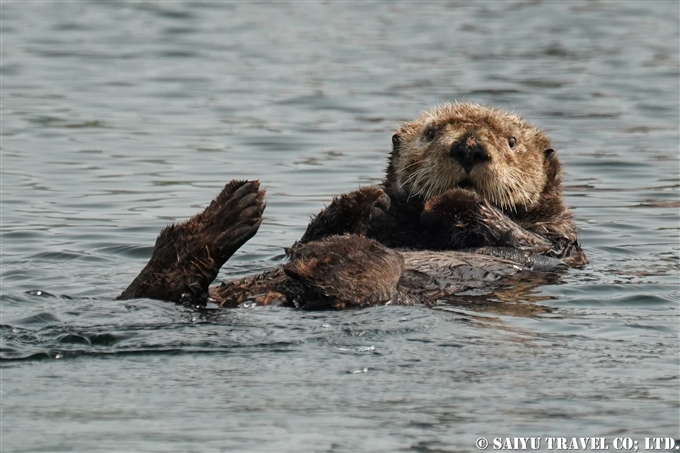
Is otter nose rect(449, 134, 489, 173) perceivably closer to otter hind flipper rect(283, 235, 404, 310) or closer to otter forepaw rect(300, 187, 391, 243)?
otter forepaw rect(300, 187, 391, 243)

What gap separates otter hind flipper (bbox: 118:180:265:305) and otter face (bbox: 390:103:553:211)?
4.97 ft

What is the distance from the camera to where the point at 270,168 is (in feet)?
35.1

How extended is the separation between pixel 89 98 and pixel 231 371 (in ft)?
31.0

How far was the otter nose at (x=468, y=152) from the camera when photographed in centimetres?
664

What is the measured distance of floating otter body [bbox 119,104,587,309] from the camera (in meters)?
5.50

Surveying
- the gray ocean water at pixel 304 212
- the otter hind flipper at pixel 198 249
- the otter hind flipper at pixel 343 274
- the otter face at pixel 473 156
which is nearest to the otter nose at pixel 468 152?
the otter face at pixel 473 156

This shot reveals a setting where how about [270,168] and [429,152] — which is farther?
[270,168]

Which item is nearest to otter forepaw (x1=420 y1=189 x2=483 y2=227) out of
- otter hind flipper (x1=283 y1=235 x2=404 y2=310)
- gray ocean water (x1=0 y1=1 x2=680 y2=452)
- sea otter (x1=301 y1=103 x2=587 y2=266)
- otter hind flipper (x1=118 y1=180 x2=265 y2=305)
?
sea otter (x1=301 y1=103 x2=587 y2=266)

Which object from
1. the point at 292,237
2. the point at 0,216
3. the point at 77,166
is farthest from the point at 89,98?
the point at 292,237

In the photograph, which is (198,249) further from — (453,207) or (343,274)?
(453,207)

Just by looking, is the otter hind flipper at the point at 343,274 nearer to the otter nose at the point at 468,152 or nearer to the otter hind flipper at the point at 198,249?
the otter hind flipper at the point at 198,249

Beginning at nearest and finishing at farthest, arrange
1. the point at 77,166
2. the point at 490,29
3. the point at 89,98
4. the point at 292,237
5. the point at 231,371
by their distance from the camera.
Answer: the point at 231,371 → the point at 292,237 → the point at 77,166 → the point at 89,98 → the point at 490,29

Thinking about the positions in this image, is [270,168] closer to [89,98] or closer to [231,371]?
[89,98]

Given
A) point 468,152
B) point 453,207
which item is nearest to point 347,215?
point 453,207
